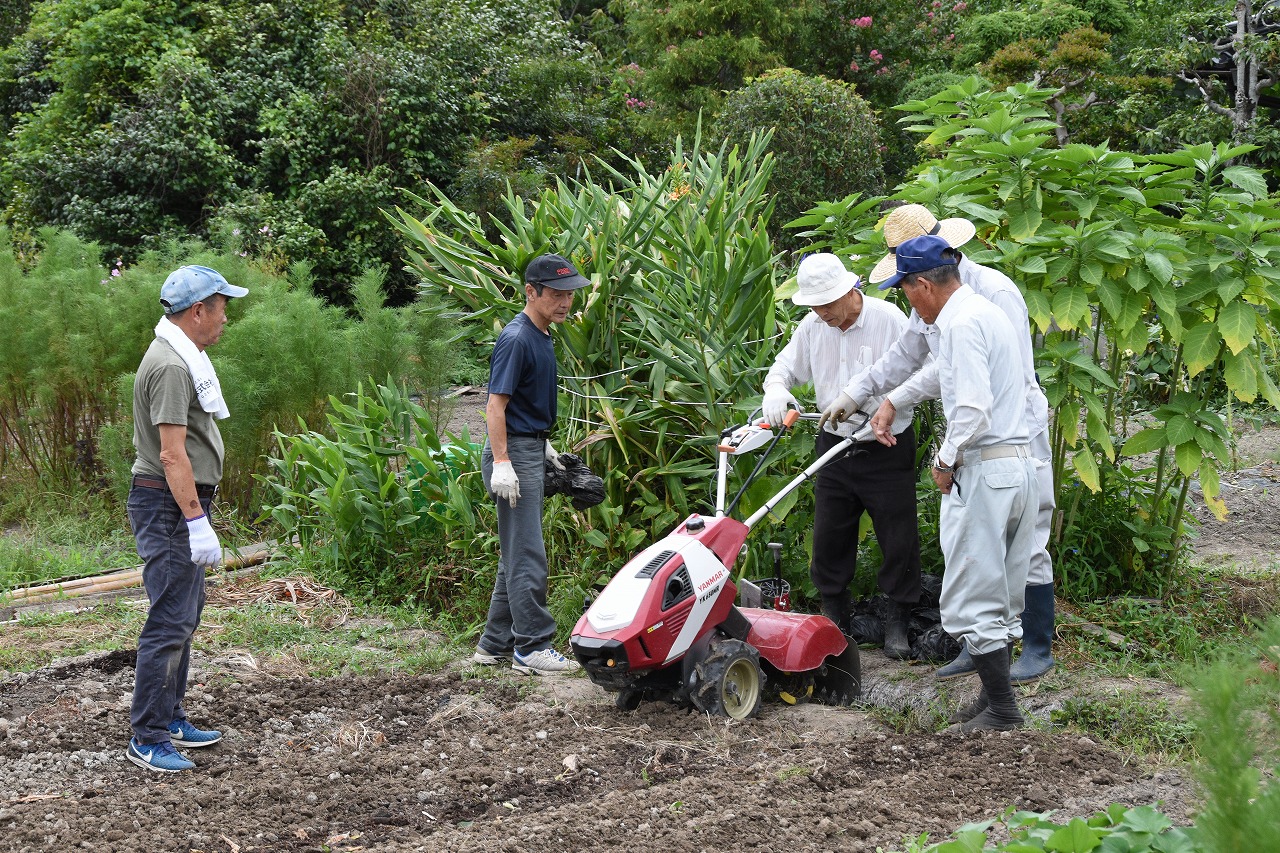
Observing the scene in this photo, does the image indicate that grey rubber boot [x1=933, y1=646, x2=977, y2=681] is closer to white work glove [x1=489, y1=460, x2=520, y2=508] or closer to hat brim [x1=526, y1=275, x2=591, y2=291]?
white work glove [x1=489, y1=460, x2=520, y2=508]

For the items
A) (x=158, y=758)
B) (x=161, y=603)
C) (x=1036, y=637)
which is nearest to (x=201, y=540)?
(x=161, y=603)

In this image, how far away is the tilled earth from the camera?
11.0 ft

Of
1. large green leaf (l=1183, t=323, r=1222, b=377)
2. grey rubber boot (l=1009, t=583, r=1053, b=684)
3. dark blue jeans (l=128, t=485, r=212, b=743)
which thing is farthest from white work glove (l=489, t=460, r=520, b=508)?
large green leaf (l=1183, t=323, r=1222, b=377)

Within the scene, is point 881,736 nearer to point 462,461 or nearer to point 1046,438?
point 1046,438

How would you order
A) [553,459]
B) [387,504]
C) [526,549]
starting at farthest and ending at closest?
[387,504] < [553,459] < [526,549]

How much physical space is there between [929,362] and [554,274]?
1.62 m

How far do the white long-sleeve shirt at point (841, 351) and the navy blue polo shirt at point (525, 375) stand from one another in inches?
38.5

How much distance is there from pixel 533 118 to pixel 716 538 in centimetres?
1193

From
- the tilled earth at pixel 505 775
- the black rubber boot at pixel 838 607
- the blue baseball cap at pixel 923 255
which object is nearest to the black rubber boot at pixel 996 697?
the tilled earth at pixel 505 775

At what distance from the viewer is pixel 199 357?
4.01 metres

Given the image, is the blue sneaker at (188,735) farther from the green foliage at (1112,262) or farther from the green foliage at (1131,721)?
the green foliage at (1112,262)

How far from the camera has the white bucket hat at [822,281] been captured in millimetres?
4602

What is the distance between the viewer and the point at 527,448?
5.06 meters

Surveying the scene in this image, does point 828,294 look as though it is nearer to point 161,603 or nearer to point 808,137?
point 161,603
